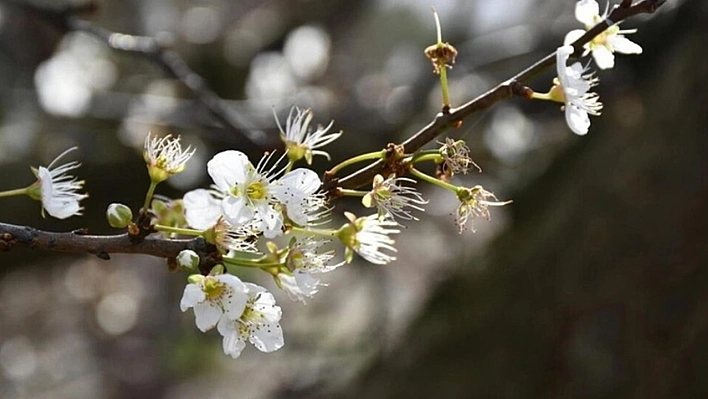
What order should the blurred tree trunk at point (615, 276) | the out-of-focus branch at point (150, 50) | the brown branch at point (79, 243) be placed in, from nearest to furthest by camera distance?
the brown branch at point (79, 243)
the out-of-focus branch at point (150, 50)
the blurred tree trunk at point (615, 276)

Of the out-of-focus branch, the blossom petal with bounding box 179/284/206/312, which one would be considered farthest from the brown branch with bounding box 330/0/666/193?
the out-of-focus branch

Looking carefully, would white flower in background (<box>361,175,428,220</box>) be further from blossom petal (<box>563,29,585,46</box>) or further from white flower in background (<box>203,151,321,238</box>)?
blossom petal (<box>563,29,585,46</box>)

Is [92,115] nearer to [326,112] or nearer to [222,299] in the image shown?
[326,112]

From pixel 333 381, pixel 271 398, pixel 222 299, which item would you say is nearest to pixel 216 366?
pixel 271 398

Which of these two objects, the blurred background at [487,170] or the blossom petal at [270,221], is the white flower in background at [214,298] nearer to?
the blossom petal at [270,221]

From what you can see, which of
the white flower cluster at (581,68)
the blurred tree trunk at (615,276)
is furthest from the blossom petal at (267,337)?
the blurred tree trunk at (615,276)

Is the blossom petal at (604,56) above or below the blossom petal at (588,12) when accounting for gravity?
below

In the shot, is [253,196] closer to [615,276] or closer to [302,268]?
[302,268]
